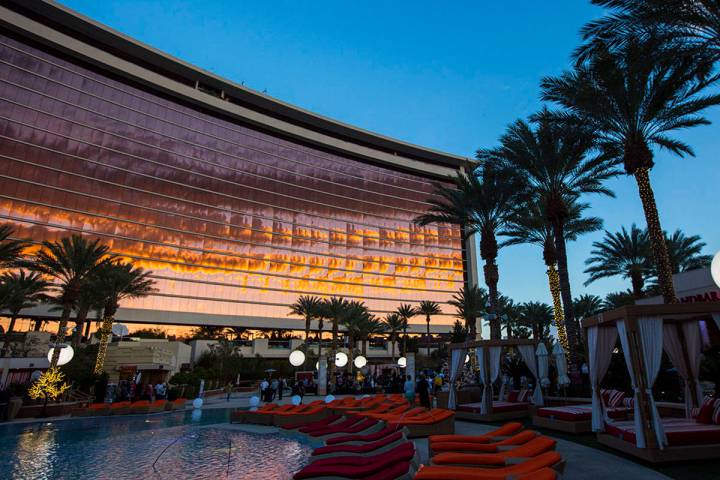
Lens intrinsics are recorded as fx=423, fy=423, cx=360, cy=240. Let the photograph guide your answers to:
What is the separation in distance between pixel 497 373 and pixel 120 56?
244ft

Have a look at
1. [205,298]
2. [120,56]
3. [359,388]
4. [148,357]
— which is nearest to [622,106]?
Result: [359,388]

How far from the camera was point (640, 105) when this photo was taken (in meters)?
16.7

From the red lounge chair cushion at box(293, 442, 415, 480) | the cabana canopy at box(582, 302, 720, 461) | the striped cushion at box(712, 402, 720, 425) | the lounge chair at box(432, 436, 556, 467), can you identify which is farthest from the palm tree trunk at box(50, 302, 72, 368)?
the striped cushion at box(712, 402, 720, 425)

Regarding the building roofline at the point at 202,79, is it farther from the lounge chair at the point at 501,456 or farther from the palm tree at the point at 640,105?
the lounge chair at the point at 501,456

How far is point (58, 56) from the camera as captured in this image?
62.1 m

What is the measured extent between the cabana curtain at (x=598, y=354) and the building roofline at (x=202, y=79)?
74721 mm

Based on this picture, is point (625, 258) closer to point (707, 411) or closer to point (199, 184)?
point (707, 411)

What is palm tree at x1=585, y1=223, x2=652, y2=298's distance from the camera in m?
32.7

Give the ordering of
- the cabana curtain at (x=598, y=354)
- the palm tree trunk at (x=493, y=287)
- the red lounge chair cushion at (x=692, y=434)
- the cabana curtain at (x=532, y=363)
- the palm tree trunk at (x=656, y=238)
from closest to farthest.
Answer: the red lounge chair cushion at (x=692, y=434)
the cabana curtain at (x=598, y=354)
the palm tree trunk at (x=656, y=238)
the cabana curtain at (x=532, y=363)
the palm tree trunk at (x=493, y=287)

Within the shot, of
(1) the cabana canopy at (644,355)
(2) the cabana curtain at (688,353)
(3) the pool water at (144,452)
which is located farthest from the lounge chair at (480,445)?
(2) the cabana curtain at (688,353)

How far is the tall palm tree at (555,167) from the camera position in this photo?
69.8 feet

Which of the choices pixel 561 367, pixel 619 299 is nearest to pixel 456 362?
pixel 561 367

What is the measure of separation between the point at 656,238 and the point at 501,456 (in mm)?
13054

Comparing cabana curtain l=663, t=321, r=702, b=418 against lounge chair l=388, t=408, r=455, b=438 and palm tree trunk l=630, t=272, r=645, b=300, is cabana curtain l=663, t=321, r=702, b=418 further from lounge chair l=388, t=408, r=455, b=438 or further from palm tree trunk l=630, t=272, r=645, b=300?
palm tree trunk l=630, t=272, r=645, b=300
